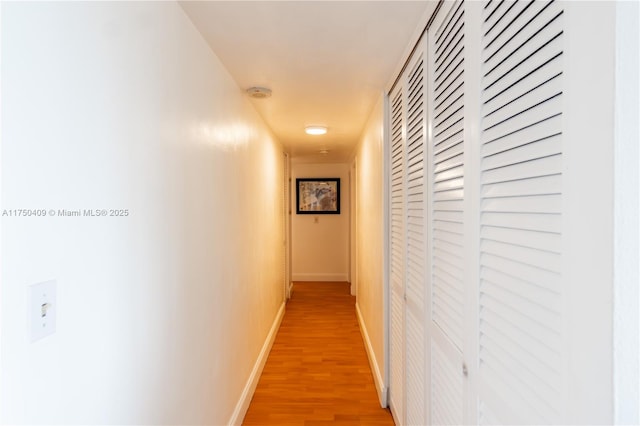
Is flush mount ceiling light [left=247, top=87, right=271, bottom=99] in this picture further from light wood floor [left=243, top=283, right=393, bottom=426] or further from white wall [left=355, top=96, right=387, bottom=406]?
light wood floor [left=243, top=283, right=393, bottom=426]

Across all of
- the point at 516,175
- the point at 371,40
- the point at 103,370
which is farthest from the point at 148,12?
the point at 516,175

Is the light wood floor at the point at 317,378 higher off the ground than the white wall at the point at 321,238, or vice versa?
the white wall at the point at 321,238

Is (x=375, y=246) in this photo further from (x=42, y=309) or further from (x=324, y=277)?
(x=324, y=277)

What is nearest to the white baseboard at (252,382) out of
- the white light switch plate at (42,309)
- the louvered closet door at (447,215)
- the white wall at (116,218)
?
the white wall at (116,218)

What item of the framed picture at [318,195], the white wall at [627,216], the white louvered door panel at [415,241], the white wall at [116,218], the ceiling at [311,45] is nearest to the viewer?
the white wall at [627,216]

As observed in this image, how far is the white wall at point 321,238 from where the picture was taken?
671 cm

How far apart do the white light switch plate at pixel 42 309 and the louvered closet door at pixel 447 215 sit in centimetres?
109

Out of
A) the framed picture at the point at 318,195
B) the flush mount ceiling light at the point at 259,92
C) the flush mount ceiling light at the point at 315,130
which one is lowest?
the framed picture at the point at 318,195

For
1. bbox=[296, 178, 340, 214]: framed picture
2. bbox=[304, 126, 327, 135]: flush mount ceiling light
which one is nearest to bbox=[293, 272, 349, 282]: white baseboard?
bbox=[296, 178, 340, 214]: framed picture

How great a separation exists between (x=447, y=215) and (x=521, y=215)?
500 millimetres

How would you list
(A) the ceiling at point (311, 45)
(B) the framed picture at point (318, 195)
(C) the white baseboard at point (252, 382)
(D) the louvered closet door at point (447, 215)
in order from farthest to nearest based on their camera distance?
1. (B) the framed picture at point (318, 195)
2. (C) the white baseboard at point (252, 382)
3. (A) the ceiling at point (311, 45)
4. (D) the louvered closet door at point (447, 215)

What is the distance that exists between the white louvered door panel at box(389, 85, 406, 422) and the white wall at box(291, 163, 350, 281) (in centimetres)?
422

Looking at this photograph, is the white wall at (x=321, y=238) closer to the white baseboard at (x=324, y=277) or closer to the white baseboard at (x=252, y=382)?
the white baseboard at (x=324, y=277)

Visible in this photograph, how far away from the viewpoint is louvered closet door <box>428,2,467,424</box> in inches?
48.0
